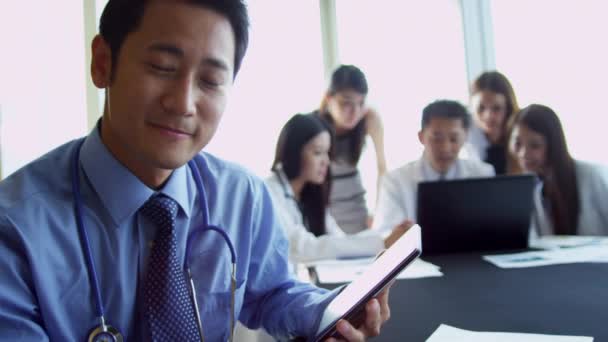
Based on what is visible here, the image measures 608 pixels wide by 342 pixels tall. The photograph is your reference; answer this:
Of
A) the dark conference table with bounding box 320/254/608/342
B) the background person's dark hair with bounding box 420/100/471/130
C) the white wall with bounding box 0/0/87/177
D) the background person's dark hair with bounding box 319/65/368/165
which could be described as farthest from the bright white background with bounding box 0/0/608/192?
the dark conference table with bounding box 320/254/608/342

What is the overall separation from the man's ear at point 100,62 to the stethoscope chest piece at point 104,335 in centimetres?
39

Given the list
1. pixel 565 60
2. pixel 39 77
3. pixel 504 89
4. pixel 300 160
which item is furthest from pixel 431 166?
pixel 39 77

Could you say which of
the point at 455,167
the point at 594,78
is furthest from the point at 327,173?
the point at 594,78

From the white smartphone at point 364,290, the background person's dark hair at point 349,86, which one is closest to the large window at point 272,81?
the background person's dark hair at point 349,86

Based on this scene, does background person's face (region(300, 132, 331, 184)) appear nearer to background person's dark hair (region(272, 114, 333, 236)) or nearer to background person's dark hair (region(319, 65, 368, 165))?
background person's dark hair (region(272, 114, 333, 236))

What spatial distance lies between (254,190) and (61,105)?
6.11 ft

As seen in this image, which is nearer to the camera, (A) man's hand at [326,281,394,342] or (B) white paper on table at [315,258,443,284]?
(A) man's hand at [326,281,394,342]

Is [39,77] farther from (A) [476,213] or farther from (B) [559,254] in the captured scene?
(B) [559,254]

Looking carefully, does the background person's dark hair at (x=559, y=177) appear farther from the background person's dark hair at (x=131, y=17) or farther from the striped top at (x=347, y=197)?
the background person's dark hair at (x=131, y=17)

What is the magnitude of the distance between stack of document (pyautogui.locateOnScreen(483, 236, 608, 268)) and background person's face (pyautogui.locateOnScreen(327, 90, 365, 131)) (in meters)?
1.10

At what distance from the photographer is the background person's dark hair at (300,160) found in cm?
189

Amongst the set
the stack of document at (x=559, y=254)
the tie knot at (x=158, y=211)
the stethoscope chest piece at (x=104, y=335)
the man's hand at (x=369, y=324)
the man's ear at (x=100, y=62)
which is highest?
the man's ear at (x=100, y=62)

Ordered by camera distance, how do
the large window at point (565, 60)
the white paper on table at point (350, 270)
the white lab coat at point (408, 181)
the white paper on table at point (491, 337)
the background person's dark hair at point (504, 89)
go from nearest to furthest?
1. the white paper on table at point (491, 337)
2. the white paper on table at point (350, 270)
3. the white lab coat at point (408, 181)
4. the background person's dark hair at point (504, 89)
5. the large window at point (565, 60)

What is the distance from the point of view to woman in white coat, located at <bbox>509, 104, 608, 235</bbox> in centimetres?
177
